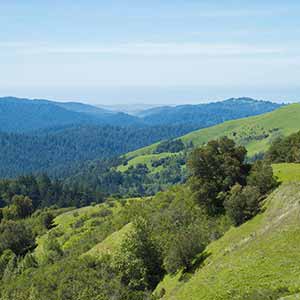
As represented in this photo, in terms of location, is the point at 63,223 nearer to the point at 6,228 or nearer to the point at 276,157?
the point at 6,228

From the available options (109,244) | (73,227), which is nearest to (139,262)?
(109,244)

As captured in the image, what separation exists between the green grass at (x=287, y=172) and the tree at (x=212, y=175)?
16.0ft

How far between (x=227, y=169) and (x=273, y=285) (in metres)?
33.0

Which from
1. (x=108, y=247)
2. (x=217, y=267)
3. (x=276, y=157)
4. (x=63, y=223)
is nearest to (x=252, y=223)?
(x=217, y=267)

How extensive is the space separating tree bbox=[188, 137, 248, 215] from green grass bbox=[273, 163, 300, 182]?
Result: 4.88 meters

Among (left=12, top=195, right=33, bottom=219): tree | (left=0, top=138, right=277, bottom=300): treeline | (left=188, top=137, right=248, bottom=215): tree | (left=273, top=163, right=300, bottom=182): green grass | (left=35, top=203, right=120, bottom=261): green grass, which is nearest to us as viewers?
(left=0, top=138, right=277, bottom=300): treeline

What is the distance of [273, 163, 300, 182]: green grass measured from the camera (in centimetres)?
6042

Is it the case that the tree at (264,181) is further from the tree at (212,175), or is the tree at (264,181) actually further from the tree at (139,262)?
the tree at (139,262)

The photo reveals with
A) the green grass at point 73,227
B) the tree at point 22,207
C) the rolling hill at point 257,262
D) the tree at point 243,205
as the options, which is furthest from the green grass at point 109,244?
the tree at point 22,207

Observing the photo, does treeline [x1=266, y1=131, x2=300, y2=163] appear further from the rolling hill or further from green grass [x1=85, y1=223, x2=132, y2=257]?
green grass [x1=85, y1=223, x2=132, y2=257]

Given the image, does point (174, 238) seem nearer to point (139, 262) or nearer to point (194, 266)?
point (139, 262)

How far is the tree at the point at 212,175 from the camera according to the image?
62656 millimetres

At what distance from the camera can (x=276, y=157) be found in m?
89.4

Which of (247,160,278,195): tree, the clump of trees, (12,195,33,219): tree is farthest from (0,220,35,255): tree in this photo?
(247,160,278,195): tree
